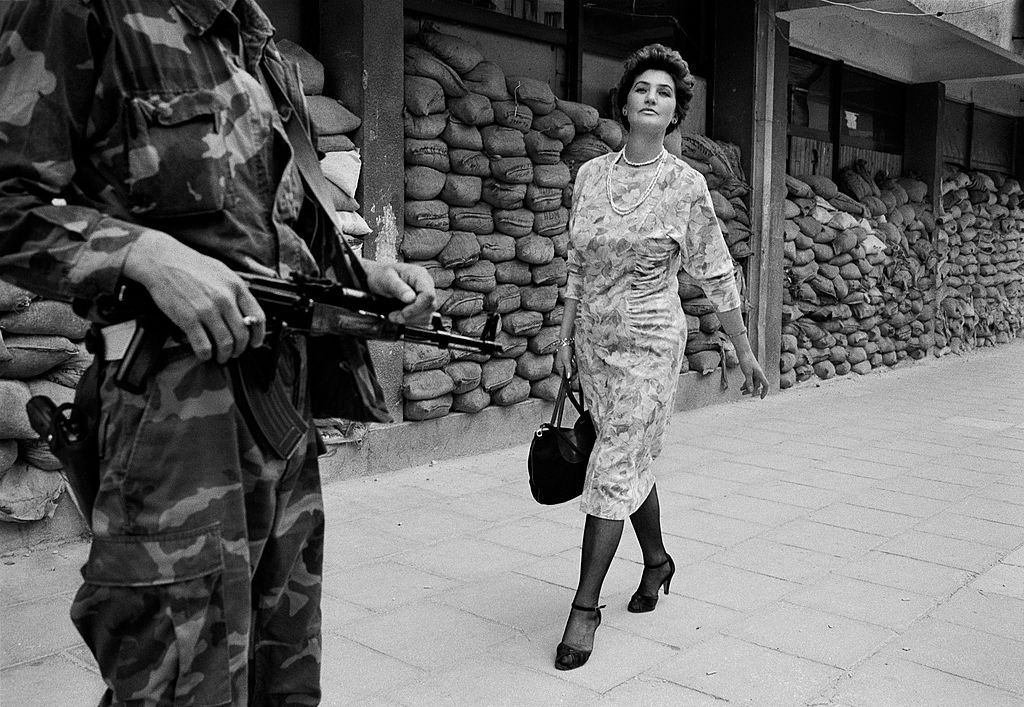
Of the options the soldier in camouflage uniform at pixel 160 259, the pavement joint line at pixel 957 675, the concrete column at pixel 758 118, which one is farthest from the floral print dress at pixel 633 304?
the concrete column at pixel 758 118

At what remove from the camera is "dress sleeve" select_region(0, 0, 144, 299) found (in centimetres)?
158

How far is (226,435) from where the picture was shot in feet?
5.71

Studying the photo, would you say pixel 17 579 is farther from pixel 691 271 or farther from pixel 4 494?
pixel 691 271

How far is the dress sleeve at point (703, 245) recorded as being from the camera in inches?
146

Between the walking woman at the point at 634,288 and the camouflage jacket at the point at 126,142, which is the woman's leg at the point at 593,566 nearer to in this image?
the walking woman at the point at 634,288

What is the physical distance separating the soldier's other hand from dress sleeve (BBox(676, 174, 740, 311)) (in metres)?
1.79

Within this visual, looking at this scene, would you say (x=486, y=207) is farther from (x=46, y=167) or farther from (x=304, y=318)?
(x=46, y=167)

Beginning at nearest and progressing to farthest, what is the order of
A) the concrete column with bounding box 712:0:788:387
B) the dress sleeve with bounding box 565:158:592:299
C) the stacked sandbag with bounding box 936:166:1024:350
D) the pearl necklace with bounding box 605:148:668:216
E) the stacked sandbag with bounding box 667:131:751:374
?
the pearl necklace with bounding box 605:148:668:216
the dress sleeve with bounding box 565:158:592:299
the stacked sandbag with bounding box 667:131:751:374
the concrete column with bounding box 712:0:788:387
the stacked sandbag with bounding box 936:166:1024:350

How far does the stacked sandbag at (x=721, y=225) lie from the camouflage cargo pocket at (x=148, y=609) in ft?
22.3

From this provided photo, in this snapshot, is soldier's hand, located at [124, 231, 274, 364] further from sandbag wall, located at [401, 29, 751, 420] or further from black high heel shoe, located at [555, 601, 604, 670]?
sandbag wall, located at [401, 29, 751, 420]

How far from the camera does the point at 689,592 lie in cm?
416

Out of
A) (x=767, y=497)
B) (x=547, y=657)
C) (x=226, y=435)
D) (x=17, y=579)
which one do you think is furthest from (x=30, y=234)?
(x=767, y=497)

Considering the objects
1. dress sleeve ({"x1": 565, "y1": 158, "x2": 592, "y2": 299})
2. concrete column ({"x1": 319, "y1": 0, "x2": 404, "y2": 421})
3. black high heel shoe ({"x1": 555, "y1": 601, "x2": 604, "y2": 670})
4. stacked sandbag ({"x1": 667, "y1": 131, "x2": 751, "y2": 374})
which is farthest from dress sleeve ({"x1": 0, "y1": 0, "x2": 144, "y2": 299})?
stacked sandbag ({"x1": 667, "y1": 131, "x2": 751, "y2": 374})

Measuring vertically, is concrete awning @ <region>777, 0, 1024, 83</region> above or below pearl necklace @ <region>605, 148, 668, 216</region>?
above
